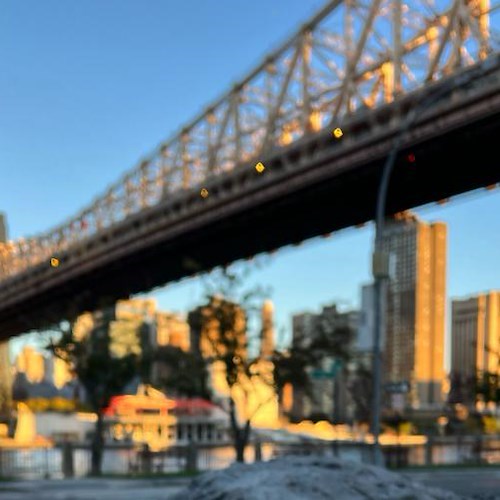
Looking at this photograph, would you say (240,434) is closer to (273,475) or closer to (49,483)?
(49,483)

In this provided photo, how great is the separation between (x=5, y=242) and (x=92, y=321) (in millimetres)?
73335

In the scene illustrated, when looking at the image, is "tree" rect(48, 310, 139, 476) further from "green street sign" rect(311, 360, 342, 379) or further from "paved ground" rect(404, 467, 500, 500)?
"paved ground" rect(404, 467, 500, 500)

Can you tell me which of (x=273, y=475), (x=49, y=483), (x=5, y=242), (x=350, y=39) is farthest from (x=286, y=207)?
(x=5, y=242)

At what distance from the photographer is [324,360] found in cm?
2725

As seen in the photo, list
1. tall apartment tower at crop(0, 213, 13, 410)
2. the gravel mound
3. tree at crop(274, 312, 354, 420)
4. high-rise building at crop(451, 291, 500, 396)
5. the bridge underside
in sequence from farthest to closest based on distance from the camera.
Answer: tall apartment tower at crop(0, 213, 13, 410) → high-rise building at crop(451, 291, 500, 396) → the bridge underside → tree at crop(274, 312, 354, 420) → the gravel mound

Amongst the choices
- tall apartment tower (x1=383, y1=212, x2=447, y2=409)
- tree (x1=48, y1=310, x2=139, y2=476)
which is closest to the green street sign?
tree (x1=48, y1=310, x2=139, y2=476)

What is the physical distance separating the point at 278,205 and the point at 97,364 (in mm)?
21520

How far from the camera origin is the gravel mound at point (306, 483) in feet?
22.2

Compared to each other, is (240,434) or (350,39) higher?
(350,39)

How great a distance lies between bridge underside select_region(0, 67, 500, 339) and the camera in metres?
38.7

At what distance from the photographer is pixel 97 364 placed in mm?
29391

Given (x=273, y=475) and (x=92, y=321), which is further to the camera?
(x=92, y=321)

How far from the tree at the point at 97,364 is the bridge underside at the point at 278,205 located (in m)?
3.91

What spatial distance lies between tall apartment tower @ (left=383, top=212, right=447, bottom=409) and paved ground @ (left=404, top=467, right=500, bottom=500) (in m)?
55.4
